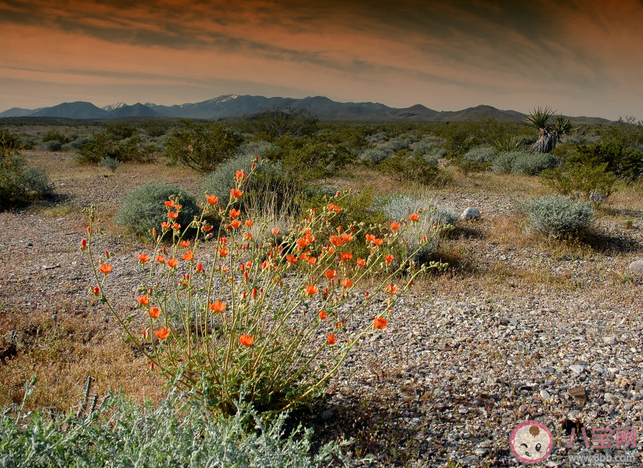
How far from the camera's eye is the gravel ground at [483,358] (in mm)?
2301

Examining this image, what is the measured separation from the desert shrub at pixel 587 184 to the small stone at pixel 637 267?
3537 mm

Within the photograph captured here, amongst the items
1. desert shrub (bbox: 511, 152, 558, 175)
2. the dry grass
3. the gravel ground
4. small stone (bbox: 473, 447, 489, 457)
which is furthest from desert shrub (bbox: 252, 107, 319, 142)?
small stone (bbox: 473, 447, 489, 457)

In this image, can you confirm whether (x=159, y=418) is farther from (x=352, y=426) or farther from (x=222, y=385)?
(x=352, y=426)

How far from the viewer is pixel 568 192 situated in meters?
8.73

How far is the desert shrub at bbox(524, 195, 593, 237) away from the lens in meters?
6.30

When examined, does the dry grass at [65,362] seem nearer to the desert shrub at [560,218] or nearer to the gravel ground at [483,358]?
the gravel ground at [483,358]

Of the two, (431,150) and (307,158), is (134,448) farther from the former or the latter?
(431,150)

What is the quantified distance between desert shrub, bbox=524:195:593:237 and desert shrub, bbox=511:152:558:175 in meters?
8.32

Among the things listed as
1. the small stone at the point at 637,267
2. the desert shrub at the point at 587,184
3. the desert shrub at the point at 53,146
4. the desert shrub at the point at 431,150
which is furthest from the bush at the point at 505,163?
the desert shrub at the point at 53,146

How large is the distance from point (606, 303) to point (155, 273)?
499 cm

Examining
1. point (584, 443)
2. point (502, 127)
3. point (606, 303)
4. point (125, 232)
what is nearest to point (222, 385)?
point (584, 443)

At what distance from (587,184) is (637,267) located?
3.70 m

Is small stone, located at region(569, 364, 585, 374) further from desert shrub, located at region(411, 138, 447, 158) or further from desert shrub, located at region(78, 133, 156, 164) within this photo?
desert shrub, located at region(411, 138, 447, 158)

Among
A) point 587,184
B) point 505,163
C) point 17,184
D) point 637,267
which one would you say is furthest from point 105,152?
point 637,267
